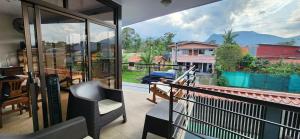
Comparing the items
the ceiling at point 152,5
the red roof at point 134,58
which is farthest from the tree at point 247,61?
the ceiling at point 152,5

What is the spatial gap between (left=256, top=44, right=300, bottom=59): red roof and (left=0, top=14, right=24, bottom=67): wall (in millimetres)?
13294

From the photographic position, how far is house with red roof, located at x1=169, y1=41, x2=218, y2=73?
1124 centimetres

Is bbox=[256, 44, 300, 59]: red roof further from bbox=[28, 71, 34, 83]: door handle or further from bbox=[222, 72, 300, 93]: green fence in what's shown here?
bbox=[28, 71, 34, 83]: door handle

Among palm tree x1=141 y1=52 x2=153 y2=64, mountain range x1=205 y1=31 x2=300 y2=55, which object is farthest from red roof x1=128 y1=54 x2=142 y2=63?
mountain range x1=205 y1=31 x2=300 y2=55

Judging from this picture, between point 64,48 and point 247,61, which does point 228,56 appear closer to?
point 247,61

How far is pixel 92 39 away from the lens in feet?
8.74

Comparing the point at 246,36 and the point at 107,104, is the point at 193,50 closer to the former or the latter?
the point at 246,36

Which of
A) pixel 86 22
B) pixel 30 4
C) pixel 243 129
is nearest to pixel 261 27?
pixel 243 129

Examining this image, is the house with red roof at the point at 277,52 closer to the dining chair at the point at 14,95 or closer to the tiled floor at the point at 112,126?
the tiled floor at the point at 112,126

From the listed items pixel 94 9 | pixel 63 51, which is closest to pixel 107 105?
pixel 63 51

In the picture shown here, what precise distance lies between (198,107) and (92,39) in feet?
11.0

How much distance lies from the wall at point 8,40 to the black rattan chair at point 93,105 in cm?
388

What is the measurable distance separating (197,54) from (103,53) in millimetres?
10018

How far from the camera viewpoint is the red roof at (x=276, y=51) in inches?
395
